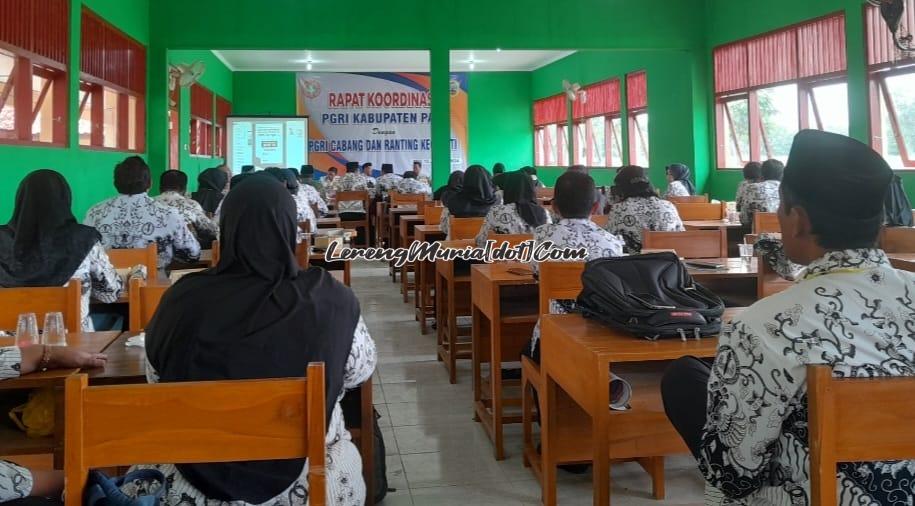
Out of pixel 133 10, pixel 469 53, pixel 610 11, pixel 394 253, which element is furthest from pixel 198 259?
pixel 469 53

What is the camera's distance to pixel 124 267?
3.48 m

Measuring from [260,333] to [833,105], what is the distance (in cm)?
821

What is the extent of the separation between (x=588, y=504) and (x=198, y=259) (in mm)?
2717

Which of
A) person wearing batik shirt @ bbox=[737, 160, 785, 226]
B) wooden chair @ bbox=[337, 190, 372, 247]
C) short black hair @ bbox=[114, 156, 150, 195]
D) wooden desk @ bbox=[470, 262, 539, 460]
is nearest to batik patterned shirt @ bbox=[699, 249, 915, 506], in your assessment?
wooden desk @ bbox=[470, 262, 539, 460]

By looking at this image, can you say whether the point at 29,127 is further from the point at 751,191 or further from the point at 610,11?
the point at 610,11

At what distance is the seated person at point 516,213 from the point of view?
15.3 feet

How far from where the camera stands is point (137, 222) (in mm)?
4242

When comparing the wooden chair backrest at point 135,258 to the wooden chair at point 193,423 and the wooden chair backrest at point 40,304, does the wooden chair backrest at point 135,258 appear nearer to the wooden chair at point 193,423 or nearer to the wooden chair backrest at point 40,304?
the wooden chair backrest at point 40,304

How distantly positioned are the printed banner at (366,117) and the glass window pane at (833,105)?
30.6 feet

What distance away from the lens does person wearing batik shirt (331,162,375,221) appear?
9.77m

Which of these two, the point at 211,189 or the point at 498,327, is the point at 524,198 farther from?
the point at 211,189

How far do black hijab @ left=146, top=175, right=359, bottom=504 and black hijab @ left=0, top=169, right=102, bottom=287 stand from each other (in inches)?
61.7

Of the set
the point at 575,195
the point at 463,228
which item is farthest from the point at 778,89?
the point at 575,195

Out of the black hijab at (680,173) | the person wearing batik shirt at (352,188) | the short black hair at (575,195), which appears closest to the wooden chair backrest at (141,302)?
the short black hair at (575,195)
